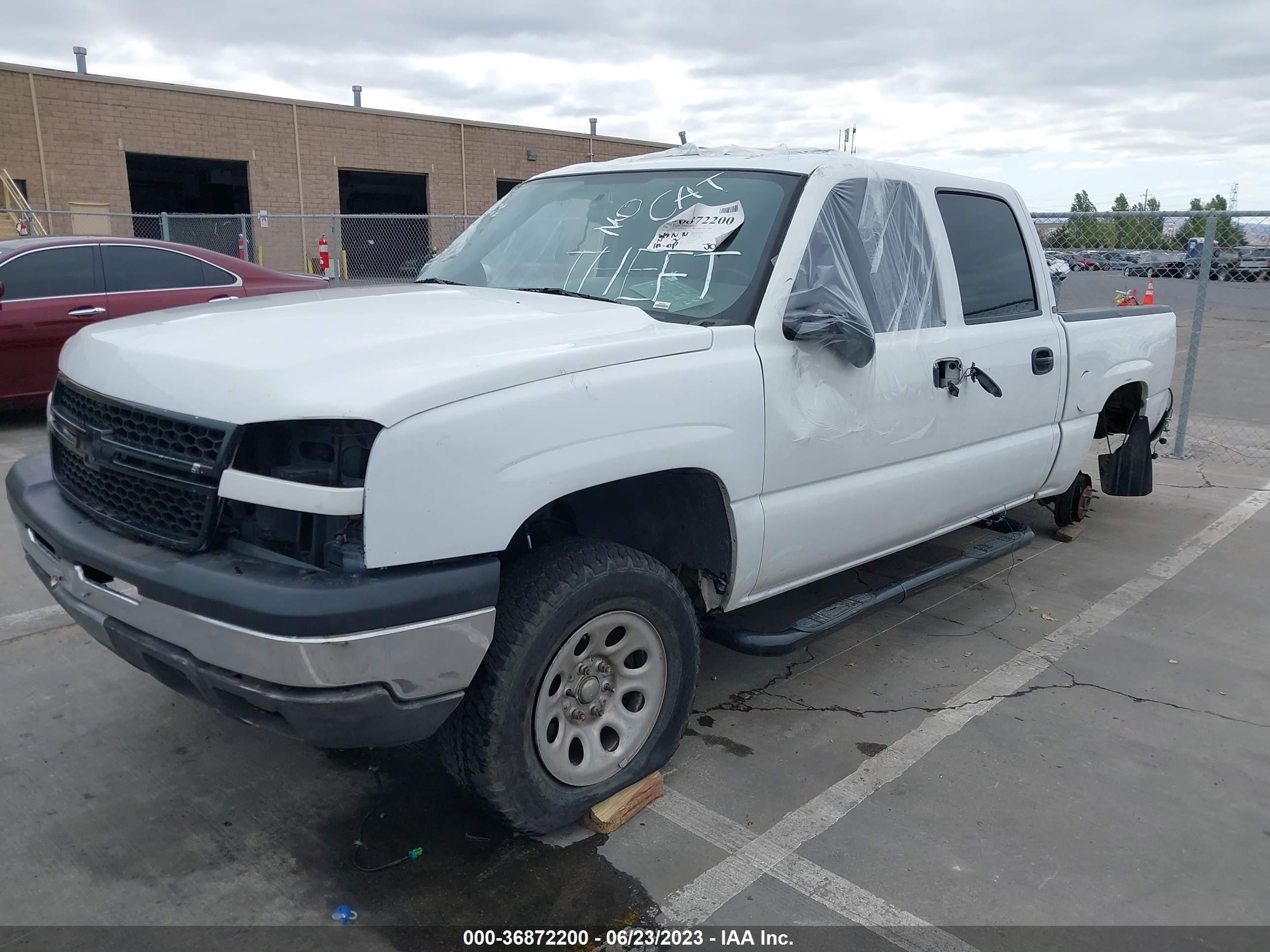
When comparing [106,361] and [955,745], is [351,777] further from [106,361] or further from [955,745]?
[955,745]

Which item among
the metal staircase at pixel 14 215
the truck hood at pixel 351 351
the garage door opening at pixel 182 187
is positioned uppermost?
the garage door opening at pixel 182 187

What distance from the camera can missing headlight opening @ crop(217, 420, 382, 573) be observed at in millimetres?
2432

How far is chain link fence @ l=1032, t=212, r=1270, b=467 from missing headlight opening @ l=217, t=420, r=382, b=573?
16.5ft

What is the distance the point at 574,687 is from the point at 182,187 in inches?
1257

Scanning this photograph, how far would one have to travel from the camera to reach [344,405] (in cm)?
237

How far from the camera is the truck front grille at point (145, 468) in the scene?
254 cm

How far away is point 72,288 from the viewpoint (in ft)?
27.9

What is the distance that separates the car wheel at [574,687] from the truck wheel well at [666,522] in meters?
0.22

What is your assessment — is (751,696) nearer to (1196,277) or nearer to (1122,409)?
(1122,409)

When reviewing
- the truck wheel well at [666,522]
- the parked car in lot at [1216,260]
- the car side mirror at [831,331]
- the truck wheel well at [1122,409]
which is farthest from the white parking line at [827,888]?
the parked car in lot at [1216,260]

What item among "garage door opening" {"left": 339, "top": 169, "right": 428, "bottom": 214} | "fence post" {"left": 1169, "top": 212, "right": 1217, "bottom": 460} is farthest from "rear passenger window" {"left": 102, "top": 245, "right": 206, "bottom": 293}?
"garage door opening" {"left": 339, "top": 169, "right": 428, "bottom": 214}

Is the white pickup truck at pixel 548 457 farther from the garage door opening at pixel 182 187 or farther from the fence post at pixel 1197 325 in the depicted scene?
the garage door opening at pixel 182 187

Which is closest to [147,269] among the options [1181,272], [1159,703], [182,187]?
[1159,703]

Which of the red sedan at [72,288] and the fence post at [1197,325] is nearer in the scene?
the fence post at [1197,325]
